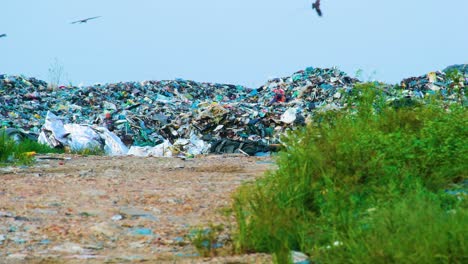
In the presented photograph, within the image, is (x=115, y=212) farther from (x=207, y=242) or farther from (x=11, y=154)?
(x=11, y=154)

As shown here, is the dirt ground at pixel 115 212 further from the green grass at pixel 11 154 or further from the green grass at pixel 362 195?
the green grass at pixel 11 154

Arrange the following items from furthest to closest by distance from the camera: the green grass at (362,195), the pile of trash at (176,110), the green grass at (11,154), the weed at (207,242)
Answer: the pile of trash at (176,110) → the green grass at (11,154) → the weed at (207,242) → the green grass at (362,195)

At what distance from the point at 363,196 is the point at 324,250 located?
1101mm

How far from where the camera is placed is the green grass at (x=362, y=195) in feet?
10.7

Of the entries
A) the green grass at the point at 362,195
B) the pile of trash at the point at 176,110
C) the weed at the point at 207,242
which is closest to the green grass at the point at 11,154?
the pile of trash at the point at 176,110

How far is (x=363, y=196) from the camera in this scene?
456 cm

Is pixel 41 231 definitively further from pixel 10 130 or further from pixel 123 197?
pixel 10 130

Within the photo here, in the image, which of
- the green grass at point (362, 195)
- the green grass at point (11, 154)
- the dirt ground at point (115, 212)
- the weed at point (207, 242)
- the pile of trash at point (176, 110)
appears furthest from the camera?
the pile of trash at point (176, 110)

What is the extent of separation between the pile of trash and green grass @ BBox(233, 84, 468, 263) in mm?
2808

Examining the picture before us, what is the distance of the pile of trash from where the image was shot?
11141 millimetres

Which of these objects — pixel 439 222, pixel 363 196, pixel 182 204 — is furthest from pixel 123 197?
pixel 439 222

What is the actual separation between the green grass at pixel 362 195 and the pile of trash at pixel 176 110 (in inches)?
111

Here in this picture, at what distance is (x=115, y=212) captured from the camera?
5289 millimetres

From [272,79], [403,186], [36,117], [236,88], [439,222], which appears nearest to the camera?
[439,222]
